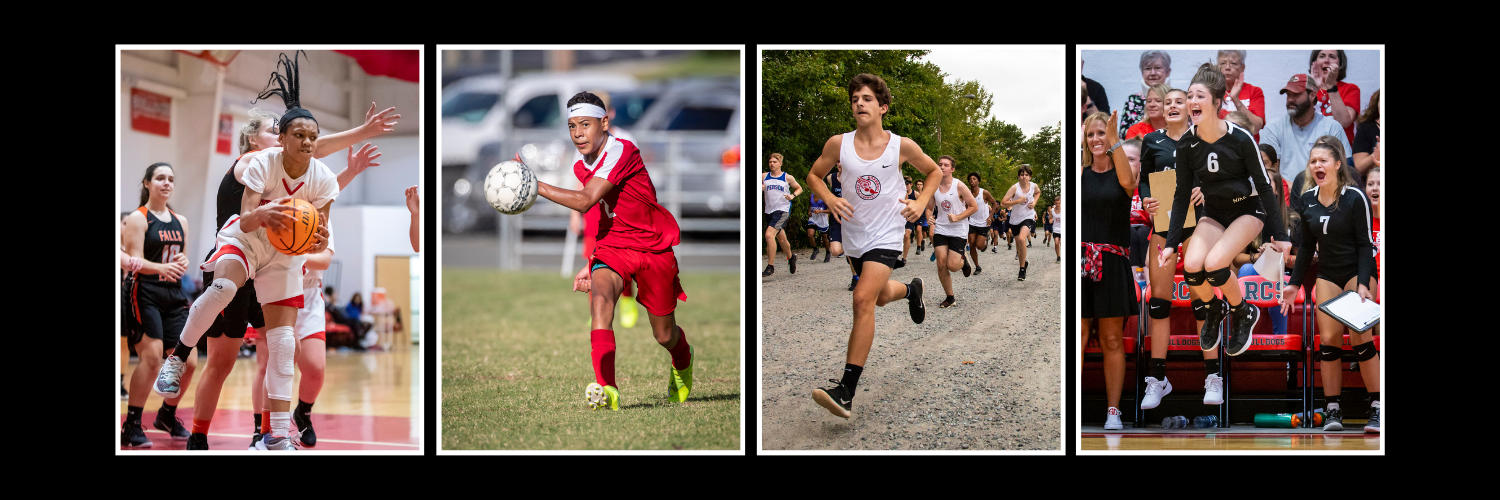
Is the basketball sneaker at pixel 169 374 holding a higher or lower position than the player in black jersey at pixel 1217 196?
lower

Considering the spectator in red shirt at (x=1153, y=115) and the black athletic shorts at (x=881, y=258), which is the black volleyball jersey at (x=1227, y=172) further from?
the black athletic shorts at (x=881, y=258)

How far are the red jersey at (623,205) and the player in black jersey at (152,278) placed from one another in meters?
2.07

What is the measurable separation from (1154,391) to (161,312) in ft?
16.6

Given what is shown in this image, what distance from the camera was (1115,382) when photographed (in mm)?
5352

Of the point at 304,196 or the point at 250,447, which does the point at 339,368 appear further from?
the point at 304,196

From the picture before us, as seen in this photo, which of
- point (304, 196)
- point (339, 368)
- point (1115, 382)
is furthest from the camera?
point (339, 368)

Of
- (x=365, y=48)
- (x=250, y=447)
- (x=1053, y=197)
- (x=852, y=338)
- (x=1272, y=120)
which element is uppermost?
(x=365, y=48)

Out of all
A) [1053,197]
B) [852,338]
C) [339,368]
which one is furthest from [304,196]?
[1053,197]

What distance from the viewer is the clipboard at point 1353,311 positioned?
522 centimetres

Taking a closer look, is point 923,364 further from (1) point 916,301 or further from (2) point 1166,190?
(2) point 1166,190

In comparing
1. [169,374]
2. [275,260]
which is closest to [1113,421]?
[275,260]

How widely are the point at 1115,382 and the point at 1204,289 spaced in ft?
2.12

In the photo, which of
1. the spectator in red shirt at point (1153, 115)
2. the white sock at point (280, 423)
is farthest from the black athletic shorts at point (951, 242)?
the white sock at point (280, 423)

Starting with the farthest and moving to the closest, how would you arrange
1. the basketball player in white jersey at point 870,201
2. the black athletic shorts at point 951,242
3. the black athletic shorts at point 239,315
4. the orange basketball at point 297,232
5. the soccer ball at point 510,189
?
1. the black athletic shorts at point 951,242
2. the basketball player in white jersey at point 870,201
3. the black athletic shorts at point 239,315
4. the orange basketball at point 297,232
5. the soccer ball at point 510,189
